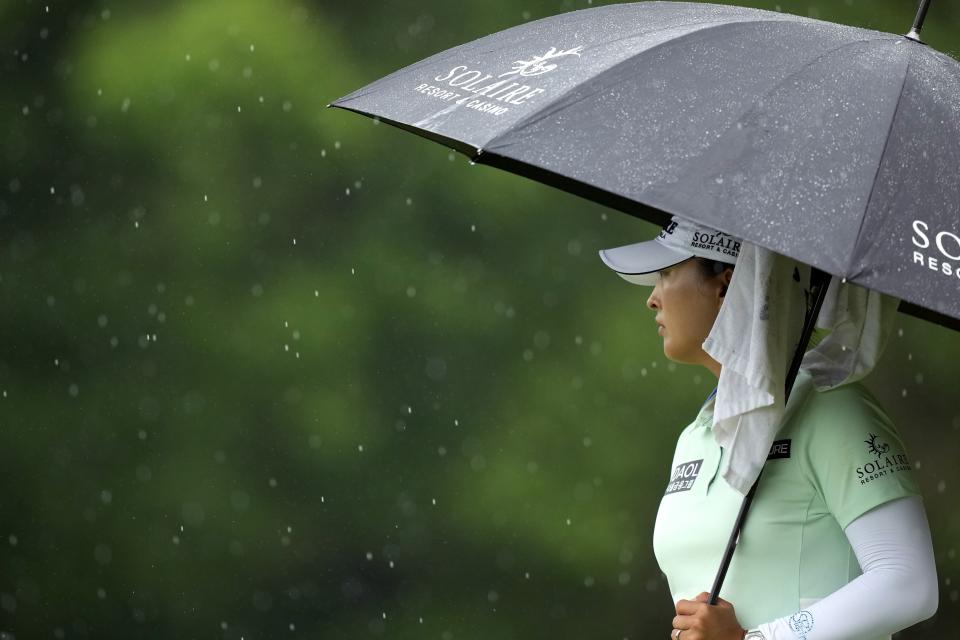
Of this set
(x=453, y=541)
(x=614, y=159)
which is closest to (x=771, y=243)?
(x=614, y=159)

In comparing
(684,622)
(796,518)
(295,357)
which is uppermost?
(796,518)

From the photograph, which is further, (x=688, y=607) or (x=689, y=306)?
(x=689, y=306)

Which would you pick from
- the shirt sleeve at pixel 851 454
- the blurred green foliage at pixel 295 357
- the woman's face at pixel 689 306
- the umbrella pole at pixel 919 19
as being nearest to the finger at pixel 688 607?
the shirt sleeve at pixel 851 454

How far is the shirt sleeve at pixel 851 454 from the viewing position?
2.20 metres

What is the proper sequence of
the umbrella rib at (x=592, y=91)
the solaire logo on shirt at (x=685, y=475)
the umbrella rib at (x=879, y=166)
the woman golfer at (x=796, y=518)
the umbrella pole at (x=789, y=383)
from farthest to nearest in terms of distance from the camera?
the solaire logo on shirt at (x=685, y=475)
the umbrella pole at (x=789, y=383)
the woman golfer at (x=796, y=518)
the umbrella rib at (x=592, y=91)
the umbrella rib at (x=879, y=166)

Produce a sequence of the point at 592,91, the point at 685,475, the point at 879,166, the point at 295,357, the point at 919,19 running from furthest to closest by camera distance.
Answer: the point at 295,357 < the point at 685,475 < the point at 919,19 < the point at 592,91 < the point at 879,166

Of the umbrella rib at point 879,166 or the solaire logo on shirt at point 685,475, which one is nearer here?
the umbrella rib at point 879,166

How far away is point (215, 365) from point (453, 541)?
1217 millimetres

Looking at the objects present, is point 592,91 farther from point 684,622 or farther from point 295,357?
point 295,357

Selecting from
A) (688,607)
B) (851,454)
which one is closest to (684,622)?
(688,607)

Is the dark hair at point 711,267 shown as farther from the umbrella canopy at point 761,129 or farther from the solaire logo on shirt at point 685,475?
the umbrella canopy at point 761,129

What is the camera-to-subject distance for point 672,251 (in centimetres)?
256

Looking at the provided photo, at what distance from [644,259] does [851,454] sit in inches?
21.7

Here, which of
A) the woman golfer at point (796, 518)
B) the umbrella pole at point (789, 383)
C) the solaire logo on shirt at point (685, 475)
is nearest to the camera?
the woman golfer at point (796, 518)
